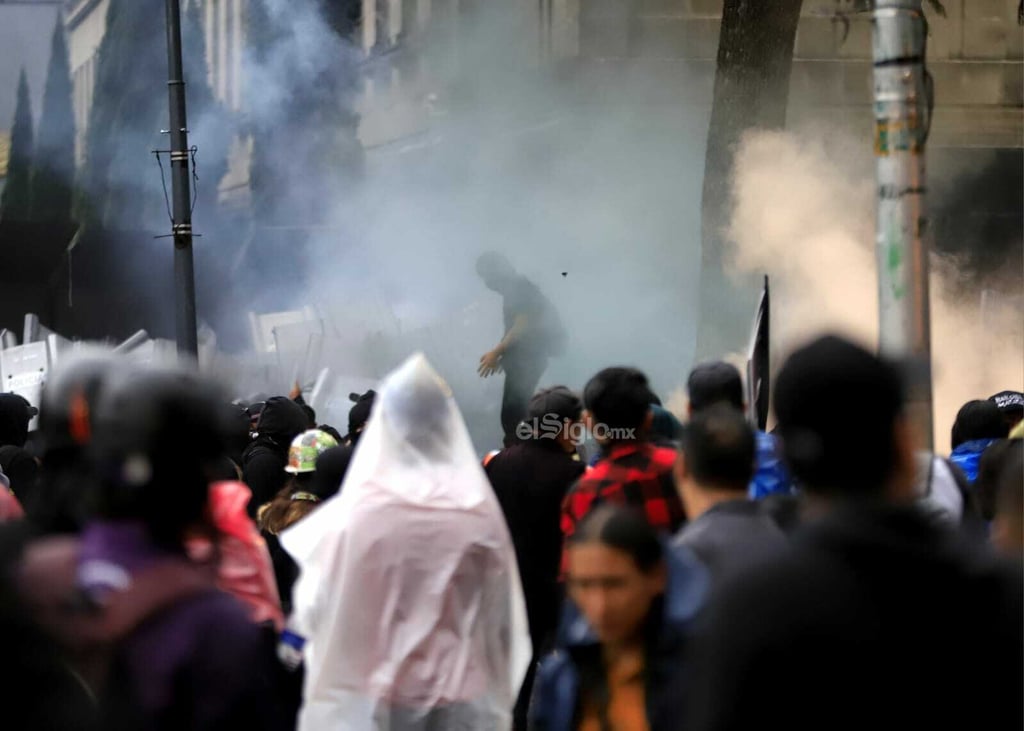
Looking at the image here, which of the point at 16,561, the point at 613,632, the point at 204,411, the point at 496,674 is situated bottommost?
the point at 496,674

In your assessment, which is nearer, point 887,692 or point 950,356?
point 887,692

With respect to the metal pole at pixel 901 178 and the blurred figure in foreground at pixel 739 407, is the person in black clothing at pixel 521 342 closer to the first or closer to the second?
the metal pole at pixel 901 178

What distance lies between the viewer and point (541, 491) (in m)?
6.38

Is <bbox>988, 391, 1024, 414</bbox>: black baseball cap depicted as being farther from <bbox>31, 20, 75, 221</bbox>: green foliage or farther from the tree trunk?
<bbox>31, 20, 75, 221</bbox>: green foliage

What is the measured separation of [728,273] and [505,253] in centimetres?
256

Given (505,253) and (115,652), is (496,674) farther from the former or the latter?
(505,253)

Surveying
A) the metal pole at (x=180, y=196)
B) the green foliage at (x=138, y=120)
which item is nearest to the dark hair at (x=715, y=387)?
the metal pole at (x=180, y=196)

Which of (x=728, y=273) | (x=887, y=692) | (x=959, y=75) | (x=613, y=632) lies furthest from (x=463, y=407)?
(x=887, y=692)

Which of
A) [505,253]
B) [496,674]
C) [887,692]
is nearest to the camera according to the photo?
[887,692]

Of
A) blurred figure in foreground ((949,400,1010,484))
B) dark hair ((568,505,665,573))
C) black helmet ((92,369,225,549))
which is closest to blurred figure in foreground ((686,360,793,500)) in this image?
dark hair ((568,505,665,573))

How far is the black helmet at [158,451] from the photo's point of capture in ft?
8.54

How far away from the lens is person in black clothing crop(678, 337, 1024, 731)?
7.58ft

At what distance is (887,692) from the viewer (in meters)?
2.34

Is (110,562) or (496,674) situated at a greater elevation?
(110,562)
